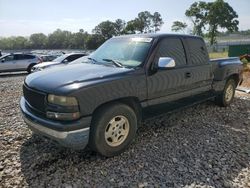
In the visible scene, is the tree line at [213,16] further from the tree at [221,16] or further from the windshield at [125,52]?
the windshield at [125,52]

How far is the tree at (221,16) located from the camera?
57.4 m

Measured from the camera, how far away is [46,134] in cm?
354

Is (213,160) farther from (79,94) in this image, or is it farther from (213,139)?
(79,94)

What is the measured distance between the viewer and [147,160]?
12.8ft

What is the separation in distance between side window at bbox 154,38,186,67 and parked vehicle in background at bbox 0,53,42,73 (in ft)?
49.7

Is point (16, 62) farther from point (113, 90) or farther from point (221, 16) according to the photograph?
point (221, 16)

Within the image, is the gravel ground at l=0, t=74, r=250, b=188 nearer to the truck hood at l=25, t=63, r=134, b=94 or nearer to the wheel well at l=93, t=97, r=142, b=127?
the wheel well at l=93, t=97, r=142, b=127

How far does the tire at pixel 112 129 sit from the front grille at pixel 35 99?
0.73 meters

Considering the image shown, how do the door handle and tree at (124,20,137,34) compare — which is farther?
tree at (124,20,137,34)

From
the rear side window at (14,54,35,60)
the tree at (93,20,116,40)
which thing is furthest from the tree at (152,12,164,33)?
the rear side window at (14,54,35,60)

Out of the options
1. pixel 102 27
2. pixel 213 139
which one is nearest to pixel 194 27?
pixel 102 27

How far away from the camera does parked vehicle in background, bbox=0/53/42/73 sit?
1750cm

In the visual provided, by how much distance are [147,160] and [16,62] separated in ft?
53.0

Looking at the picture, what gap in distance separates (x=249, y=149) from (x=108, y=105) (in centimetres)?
247
